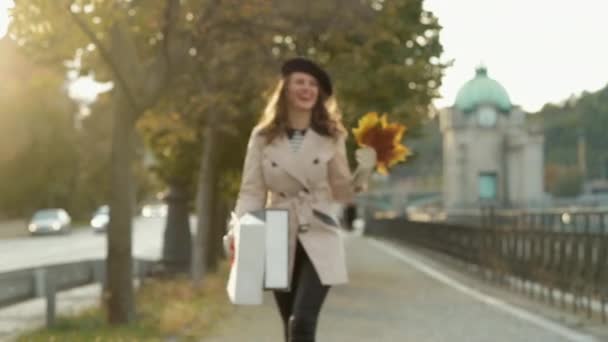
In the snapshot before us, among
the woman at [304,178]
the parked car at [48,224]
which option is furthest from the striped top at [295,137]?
the parked car at [48,224]

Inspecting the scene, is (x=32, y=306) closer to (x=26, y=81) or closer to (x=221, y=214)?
(x=26, y=81)

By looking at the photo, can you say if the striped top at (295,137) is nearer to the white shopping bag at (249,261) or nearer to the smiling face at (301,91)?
the smiling face at (301,91)

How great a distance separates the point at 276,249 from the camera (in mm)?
5660

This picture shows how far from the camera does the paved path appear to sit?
37.1 feet

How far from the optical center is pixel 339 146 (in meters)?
6.06

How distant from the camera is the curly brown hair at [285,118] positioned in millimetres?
6008

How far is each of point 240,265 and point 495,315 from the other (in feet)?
28.3

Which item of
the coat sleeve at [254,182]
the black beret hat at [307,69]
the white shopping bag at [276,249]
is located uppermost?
the black beret hat at [307,69]

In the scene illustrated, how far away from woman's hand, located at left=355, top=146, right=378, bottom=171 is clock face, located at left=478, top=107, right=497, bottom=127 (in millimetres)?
94043

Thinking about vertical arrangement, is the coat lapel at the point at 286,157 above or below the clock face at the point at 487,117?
below

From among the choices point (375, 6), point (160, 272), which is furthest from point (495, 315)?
point (160, 272)

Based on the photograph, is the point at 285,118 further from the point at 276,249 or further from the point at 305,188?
the point at 276,249

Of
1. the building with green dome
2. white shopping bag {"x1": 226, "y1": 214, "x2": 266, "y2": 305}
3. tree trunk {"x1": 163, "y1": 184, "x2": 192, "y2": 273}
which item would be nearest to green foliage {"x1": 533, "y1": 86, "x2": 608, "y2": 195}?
the building with green dome

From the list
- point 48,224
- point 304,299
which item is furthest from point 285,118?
point 48,224
